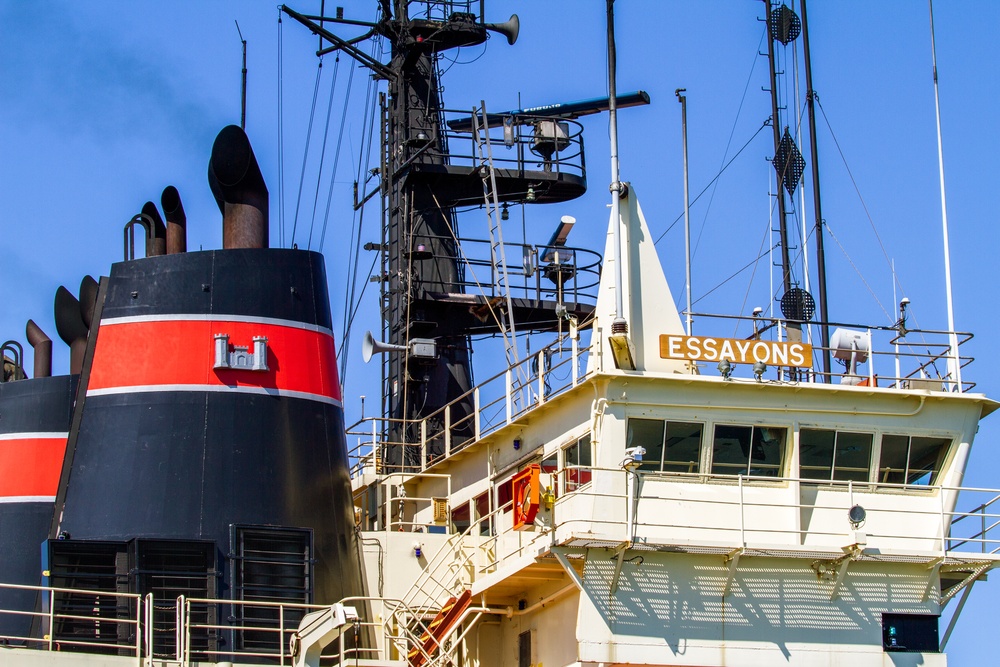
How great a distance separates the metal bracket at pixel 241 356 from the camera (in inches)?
845

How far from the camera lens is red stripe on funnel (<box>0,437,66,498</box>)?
2364 cm

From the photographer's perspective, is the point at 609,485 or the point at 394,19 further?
the point at 394,19

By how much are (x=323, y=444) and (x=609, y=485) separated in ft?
13.1

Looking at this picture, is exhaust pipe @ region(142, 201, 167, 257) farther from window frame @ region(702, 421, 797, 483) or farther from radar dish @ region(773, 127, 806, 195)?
radar dish @ region(773, 127, 806, 195)

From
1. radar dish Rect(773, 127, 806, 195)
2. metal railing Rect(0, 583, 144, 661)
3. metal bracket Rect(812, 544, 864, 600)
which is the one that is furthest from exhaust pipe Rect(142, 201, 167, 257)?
radar dish Rect(773, 127, 806, 195)

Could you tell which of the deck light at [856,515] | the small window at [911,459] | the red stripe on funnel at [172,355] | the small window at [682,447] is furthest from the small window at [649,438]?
the red stripe on funnel at [172,355]

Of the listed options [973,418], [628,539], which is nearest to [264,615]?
[628,539]

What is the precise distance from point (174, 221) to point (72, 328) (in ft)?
9.76

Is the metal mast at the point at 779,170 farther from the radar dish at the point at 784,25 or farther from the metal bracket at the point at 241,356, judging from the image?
the metal bracket at the point at 241,356

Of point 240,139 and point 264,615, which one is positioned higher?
point 240,139

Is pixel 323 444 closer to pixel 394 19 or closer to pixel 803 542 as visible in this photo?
pixel 803 542

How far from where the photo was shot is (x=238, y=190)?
73.1ft

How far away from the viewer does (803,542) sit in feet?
74.2

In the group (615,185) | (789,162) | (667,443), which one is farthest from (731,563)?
(789,162)
